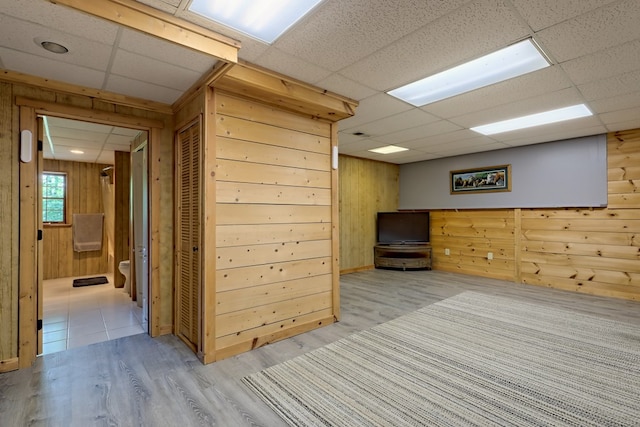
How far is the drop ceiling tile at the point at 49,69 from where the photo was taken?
2148 mm

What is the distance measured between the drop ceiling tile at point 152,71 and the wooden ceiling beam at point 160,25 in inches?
16.9

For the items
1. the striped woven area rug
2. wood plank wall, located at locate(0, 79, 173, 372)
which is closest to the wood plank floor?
the striped woven area rug

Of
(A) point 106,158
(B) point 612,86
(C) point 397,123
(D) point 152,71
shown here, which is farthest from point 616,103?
(A) point 106,158

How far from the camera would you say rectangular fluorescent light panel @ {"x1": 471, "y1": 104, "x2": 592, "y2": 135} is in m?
3.59

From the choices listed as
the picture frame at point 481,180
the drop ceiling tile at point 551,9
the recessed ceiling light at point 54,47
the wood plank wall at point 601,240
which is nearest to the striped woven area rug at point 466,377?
the wood plank wall at point 601,240

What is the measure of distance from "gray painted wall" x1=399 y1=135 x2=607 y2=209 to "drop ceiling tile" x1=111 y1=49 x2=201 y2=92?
5.38 metres

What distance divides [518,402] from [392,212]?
502 cm

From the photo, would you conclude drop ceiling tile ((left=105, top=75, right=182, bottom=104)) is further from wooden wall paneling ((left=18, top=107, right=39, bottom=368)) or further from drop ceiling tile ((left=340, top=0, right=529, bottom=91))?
drop ceiling tile ((left=340, top=0, right=529, bottom=91))

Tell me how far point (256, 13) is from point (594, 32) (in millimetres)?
2175

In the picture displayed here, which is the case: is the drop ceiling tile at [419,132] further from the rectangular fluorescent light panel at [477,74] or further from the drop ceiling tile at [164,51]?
the drop ceiling tile at [164,51]

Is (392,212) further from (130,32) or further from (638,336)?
(130,32)

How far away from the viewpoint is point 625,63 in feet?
7.86

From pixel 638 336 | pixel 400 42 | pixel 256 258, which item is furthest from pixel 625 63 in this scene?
pixel 256 258

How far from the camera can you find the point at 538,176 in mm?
5207
